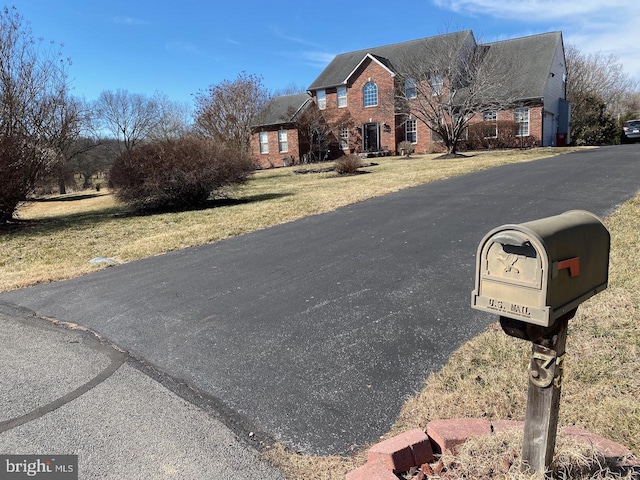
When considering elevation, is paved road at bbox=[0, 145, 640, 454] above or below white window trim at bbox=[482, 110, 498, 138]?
below

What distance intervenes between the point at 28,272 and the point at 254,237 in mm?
3846

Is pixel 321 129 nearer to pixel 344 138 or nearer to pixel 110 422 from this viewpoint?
pixel 344 138

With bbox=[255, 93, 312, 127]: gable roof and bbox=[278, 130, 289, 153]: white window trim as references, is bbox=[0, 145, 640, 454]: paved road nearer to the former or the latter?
bbox=[278, 130, 289, 153]: white window trim

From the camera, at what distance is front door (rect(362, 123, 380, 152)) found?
33812 mm

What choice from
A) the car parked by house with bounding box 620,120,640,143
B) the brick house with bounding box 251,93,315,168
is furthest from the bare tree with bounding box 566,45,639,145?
the brick house with bounding box 251,93,315,168

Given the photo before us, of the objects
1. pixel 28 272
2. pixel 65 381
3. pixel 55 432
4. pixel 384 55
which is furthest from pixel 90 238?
pixel 384 55

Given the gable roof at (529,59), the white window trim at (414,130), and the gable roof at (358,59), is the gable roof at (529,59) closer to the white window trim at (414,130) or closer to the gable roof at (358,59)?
the gable roof at (358,59)

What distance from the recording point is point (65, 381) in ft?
11.6

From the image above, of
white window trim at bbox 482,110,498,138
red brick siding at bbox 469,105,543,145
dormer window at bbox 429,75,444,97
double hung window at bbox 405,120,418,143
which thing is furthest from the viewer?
double hung window at bbox 405,120,418,143

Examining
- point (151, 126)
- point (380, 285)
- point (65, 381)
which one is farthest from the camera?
point (151, 126)

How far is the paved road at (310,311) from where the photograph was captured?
3088 mm

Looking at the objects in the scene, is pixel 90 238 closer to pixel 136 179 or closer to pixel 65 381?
pixel 136 179

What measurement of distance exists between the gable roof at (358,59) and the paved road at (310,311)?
25279 mm

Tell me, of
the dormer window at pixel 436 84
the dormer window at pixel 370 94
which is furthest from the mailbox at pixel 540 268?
the dormer window at pixel 370 94
